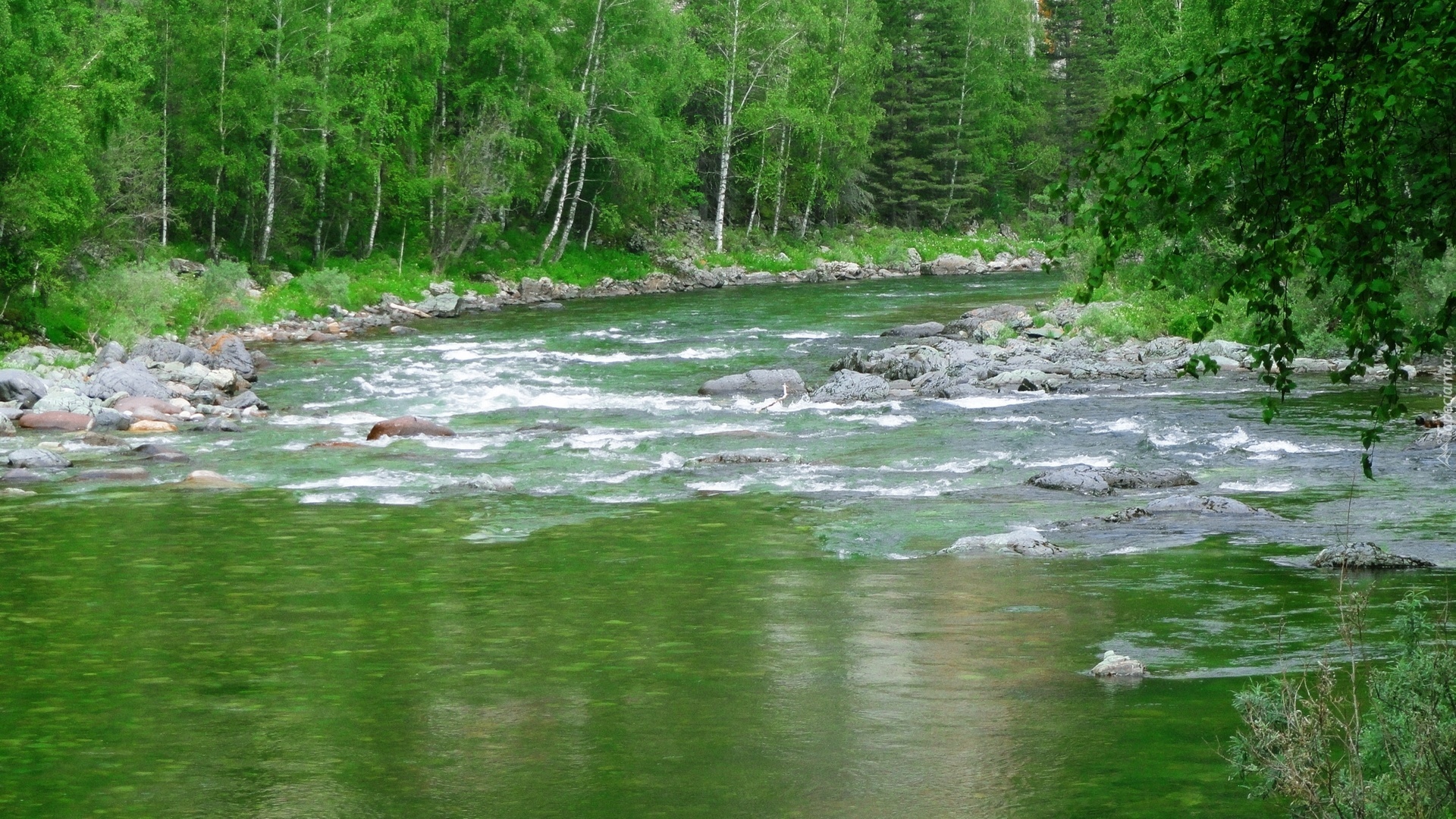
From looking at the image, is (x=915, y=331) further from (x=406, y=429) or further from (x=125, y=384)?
(x=125, y=384)

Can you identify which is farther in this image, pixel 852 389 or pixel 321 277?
pixel 321 277

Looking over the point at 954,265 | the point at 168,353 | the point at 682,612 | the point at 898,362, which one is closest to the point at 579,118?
the point at 954,265

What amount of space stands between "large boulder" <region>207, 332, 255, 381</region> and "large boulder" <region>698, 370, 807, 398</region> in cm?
978

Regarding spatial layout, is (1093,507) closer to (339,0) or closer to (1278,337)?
(1278,337)

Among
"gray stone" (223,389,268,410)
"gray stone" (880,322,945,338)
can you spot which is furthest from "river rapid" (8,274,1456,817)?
"gray stone" (880,322,945,338)

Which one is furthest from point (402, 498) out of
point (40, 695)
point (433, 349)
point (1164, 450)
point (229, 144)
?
point (229, 144)

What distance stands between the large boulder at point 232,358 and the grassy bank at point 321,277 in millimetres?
2066

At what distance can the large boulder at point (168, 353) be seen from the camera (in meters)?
31.3

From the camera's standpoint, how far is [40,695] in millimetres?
10547

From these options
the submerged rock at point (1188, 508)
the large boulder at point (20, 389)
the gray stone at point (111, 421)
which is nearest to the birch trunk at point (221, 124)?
the large boulder at point (20, 389)

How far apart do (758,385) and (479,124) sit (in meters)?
27.3

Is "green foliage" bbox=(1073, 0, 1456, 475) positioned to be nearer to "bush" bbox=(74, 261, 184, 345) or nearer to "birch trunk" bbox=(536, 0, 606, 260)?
"bush" bbox=(74, 261, 184, 345)

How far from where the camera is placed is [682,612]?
1302 centimetres

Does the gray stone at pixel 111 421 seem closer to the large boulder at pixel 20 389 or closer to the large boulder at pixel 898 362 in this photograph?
the large boulder at pixel 20 389
